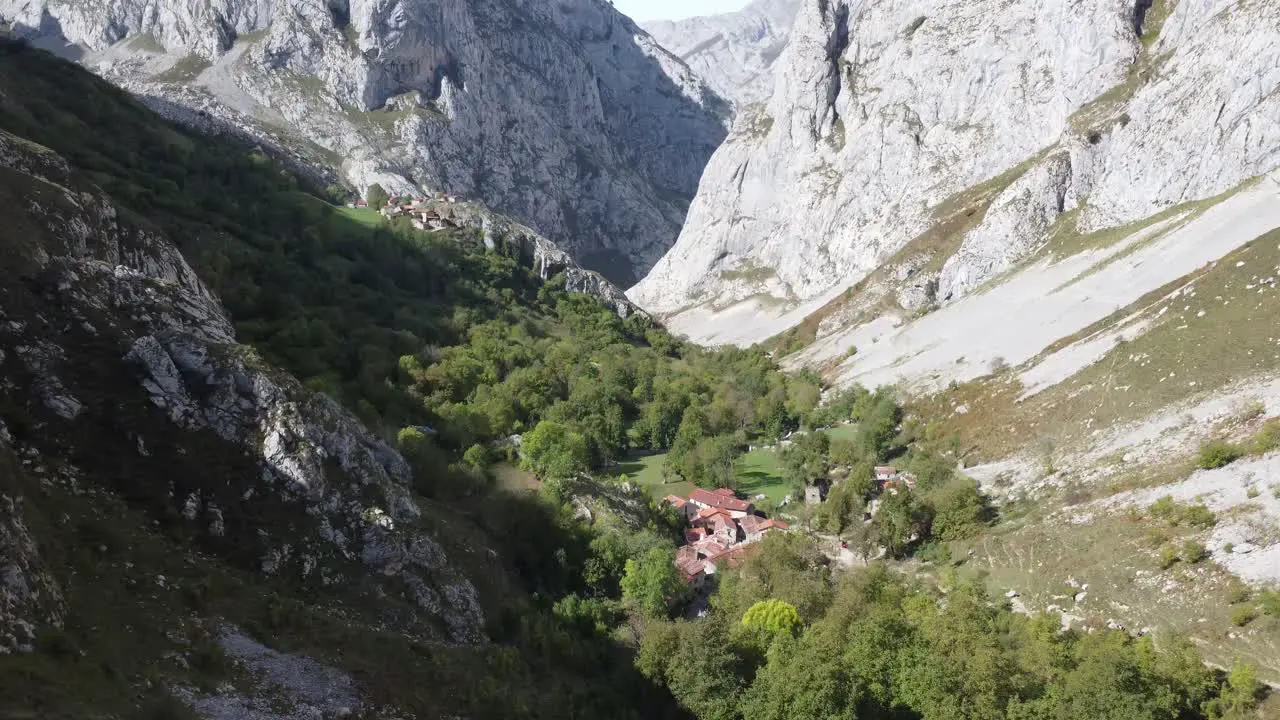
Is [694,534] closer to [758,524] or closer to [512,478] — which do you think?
[758,524]

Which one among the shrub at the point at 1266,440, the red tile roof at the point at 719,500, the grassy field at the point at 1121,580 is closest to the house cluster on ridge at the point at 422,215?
the red tile roof at the point at 719,500

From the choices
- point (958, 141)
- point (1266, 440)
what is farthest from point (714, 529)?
point (958, 141)

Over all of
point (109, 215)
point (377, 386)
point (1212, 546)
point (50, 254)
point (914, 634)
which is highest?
point (109, 215)

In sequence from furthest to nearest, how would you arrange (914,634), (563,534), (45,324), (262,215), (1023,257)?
(1023,257), (262,215), (563,534), (914,634), (45,324)

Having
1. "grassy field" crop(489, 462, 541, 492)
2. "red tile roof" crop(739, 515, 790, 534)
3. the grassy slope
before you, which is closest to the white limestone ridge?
"red tile roof" crop(739, 515, 790, 534)

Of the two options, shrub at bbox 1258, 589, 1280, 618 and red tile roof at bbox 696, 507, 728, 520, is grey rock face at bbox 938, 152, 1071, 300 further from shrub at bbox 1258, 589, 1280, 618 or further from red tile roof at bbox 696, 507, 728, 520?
shrub at bbox 1258, 589, 1280, 618

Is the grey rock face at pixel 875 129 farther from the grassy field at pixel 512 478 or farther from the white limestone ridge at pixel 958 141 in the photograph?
the grassy field at pixel 512 478

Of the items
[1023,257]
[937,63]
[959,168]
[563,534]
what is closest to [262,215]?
[563,534]

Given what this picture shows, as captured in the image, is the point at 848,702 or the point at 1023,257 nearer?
the point at 848,702

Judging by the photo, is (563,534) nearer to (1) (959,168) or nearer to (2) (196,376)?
(2) (196,376)
